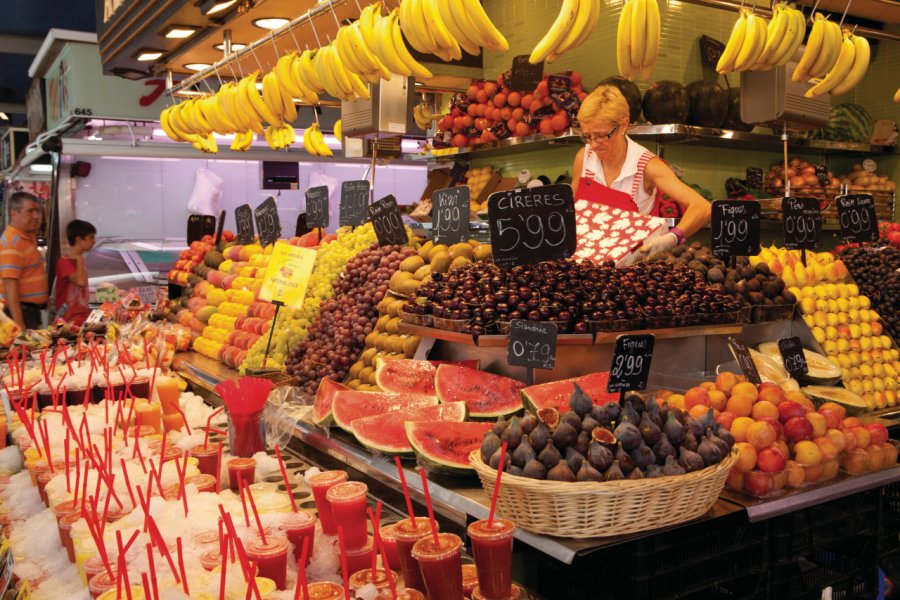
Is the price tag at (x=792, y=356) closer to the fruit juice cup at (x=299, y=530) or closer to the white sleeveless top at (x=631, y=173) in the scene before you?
the white sleeveless top at (x=631, y=173)

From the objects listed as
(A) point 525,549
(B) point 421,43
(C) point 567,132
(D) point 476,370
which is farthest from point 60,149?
(A) point 525,549

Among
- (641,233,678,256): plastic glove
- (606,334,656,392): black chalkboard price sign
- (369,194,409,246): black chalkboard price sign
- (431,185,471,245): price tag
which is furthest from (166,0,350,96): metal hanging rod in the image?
(606,334,656,392): black chalkboard price sign

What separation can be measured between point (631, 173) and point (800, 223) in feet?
3.30

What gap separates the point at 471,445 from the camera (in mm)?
2357

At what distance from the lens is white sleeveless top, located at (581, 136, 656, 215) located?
4.45 metres

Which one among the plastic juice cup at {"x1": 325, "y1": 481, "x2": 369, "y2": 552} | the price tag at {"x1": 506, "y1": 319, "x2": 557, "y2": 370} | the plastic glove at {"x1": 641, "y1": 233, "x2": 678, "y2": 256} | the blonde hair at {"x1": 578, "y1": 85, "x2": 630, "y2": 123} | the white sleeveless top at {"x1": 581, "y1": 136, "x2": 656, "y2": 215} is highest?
the blonde hair at {"x1": 578, "y1": 85, "x2": 630, "y2": 123}

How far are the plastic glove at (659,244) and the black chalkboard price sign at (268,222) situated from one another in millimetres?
2551

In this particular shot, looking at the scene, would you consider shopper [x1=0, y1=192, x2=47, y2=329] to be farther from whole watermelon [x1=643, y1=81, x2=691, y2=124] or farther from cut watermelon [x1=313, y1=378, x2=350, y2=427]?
whole watermelon [x1=643, y1=81, x2=691, y2=124]

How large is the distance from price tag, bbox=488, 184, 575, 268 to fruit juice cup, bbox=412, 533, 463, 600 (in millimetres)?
1589

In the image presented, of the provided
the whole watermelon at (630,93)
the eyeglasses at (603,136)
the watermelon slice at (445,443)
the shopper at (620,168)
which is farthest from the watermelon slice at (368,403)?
the whole watermelon at (630,93)

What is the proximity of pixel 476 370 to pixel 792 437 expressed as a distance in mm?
1101

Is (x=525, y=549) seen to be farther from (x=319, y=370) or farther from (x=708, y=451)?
(x=319, y=370)

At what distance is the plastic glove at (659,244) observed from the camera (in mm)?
3525

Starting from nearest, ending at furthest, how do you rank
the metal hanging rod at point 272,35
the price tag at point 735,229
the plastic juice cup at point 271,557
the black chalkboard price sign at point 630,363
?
the plastic juice cup at point 271,557, the black chalkboard price sign at point 630,363, the price tag at point 735,229, the metal hanging rod at point 272,35
